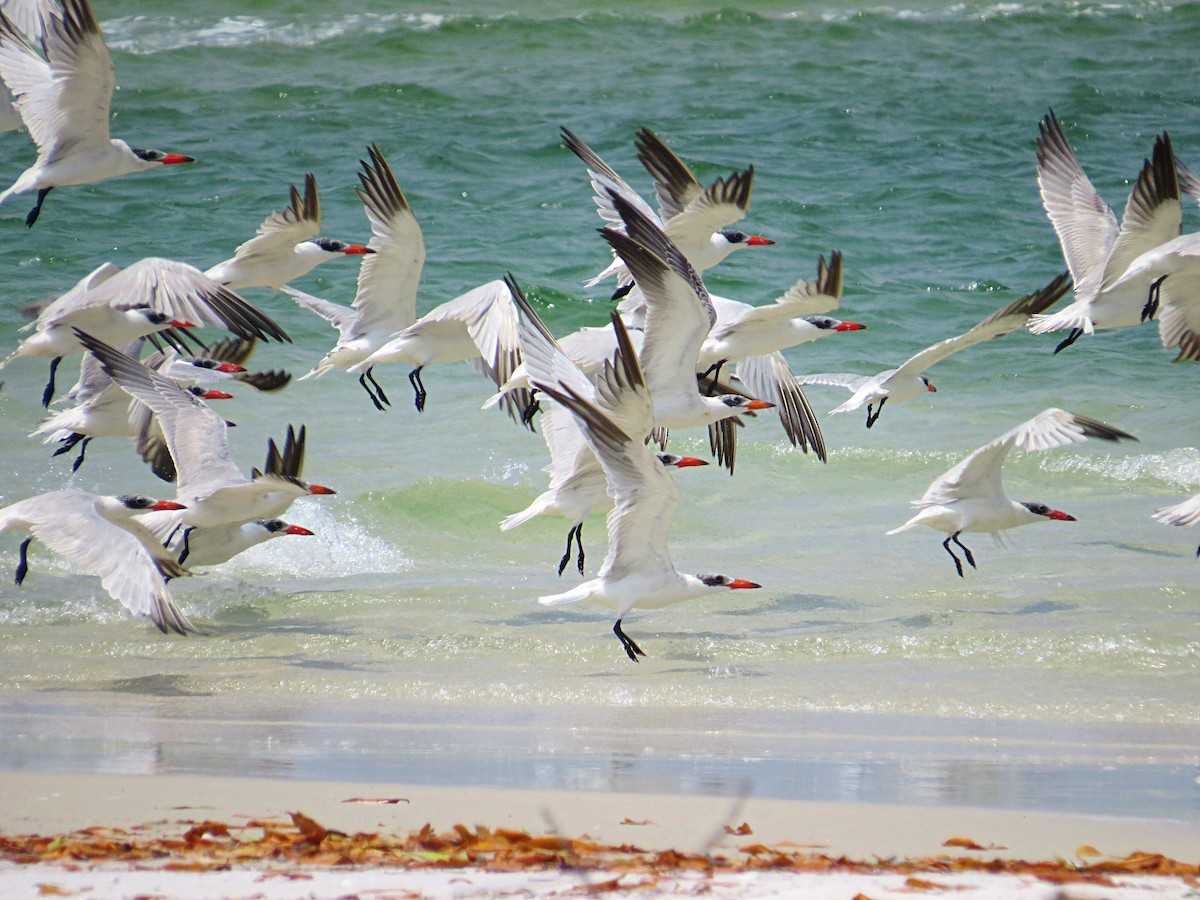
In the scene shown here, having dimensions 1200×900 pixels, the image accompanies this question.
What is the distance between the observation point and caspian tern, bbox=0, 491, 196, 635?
6477 millimetres

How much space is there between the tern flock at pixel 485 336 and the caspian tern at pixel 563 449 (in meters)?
0.01

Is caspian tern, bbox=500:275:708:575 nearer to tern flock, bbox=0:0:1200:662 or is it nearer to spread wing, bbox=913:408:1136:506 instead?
tern flock, bbox=0:0:1200:662

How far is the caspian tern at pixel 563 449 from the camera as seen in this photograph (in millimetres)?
6871

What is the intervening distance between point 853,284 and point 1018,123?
715cm

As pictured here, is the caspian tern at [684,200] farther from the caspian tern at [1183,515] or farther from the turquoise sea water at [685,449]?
the caspian tern at [1183,515]

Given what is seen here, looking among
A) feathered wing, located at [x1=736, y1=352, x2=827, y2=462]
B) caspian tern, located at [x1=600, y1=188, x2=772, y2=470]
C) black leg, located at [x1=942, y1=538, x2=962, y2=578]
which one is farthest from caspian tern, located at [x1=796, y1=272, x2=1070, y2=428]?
caspian tern, located at [x1=600, y1=188, x2=772, y2=470]

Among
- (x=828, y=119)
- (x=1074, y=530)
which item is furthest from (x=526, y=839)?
(x=828, y=119)

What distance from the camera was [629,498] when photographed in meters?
6.38

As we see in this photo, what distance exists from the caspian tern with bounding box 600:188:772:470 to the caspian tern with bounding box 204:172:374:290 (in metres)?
1.92

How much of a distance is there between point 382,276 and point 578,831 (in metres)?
5.38

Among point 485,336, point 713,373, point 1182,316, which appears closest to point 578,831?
point 485,336

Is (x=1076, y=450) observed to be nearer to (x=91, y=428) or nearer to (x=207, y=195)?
(x=91, y=428)

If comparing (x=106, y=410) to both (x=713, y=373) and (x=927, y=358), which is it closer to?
(x=713, y=373)

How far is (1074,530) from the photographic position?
34.5 feet
